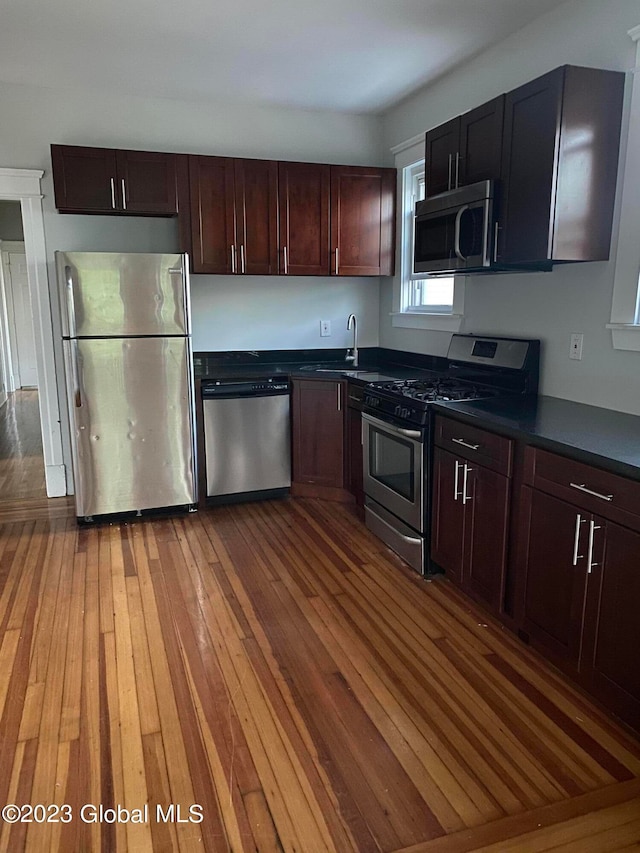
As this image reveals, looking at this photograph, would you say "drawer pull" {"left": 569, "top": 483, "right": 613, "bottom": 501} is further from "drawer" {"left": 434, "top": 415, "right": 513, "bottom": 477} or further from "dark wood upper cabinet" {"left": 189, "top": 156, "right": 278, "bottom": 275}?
"dark wood upper cabinet" {"left": 189, "top": 156, "right": 278, "bottom": 275}

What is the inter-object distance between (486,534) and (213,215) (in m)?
2.69

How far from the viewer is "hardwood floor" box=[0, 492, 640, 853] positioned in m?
1.63

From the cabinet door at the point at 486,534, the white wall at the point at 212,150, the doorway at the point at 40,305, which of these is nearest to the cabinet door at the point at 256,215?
the white wall at the point at 212,150

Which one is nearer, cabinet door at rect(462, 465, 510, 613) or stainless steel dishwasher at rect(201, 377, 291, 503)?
cabinet door at rect(462, 465, 510, 613)

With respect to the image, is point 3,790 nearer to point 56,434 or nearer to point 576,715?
point 576,715

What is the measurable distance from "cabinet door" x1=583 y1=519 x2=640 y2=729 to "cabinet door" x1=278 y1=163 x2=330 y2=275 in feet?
9.35

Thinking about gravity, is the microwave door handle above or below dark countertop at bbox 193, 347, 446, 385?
above

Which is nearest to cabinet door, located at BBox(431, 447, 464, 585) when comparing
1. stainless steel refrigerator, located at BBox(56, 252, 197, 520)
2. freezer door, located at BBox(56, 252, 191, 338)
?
stainless steel refrigerator, located at BBox(56, 252, 197, 520)

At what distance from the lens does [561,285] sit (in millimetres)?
2883

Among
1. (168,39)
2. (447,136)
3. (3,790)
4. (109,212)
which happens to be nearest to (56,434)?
(109,212)

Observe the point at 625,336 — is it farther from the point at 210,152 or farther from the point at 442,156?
the point at 210,152

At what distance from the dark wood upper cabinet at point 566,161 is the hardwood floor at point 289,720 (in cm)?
166

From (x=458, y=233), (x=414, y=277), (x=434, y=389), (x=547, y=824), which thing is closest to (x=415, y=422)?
(x=434, y=389)

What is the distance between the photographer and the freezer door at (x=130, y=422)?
12.0ft
